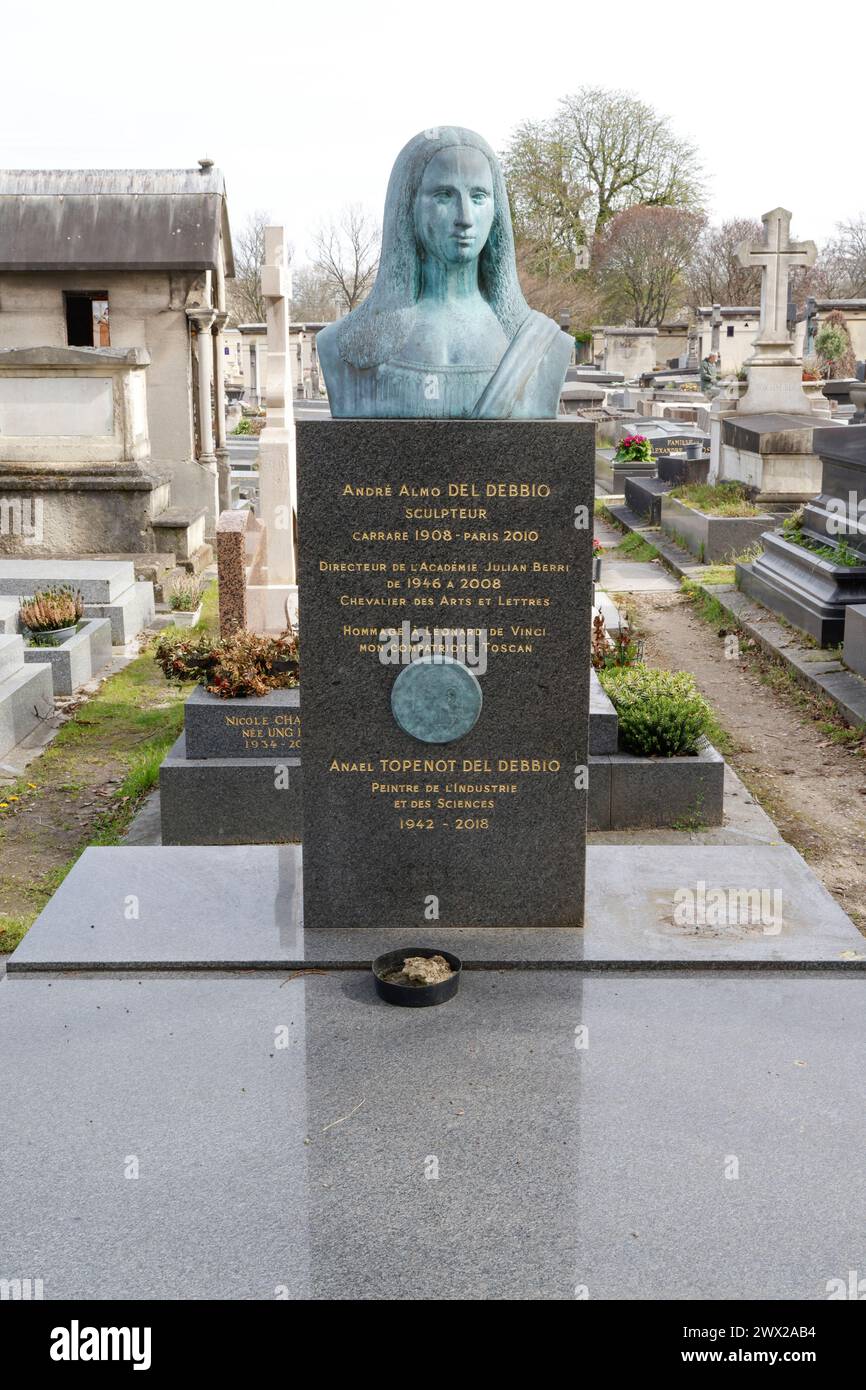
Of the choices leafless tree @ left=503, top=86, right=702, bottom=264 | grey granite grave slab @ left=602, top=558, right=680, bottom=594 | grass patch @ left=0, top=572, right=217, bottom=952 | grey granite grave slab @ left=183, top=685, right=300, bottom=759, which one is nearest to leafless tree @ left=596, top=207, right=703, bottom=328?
leafless tree @ left=503, top=86, right=702, bottom=264

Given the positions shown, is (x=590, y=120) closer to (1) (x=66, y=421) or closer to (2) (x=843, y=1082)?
(1) (x=66, y=421)

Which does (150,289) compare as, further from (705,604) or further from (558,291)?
(558,291)

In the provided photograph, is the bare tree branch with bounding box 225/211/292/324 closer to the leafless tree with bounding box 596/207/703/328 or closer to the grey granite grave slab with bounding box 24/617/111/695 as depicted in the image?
the leafless tree with bounding box 596/207/703/328

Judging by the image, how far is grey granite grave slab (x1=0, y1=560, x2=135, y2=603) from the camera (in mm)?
12016

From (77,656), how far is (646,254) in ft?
174

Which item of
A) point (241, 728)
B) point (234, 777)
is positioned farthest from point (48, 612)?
point (234, 777)

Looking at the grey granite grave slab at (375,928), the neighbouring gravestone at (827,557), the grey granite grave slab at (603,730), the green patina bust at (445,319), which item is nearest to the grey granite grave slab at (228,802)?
the grey granite grave slab at (603,730)

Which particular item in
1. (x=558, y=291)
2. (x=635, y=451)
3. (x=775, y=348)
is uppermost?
(x=558, y=291)

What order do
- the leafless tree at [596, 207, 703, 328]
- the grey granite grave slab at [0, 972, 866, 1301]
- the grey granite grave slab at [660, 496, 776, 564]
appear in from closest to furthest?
the grey granite grave slab at [0, 972, 866, 1301] → the grey granite grave slab at [660, 496, 776, 564] → the leafless tree at [596, 207, 703, 328]

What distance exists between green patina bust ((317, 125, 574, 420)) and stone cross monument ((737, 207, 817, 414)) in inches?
577

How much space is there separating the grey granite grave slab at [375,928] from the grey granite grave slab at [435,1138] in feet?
0.37

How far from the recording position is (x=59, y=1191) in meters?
3.44

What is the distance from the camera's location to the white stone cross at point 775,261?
18.6 m

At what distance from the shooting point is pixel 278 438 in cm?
1159
